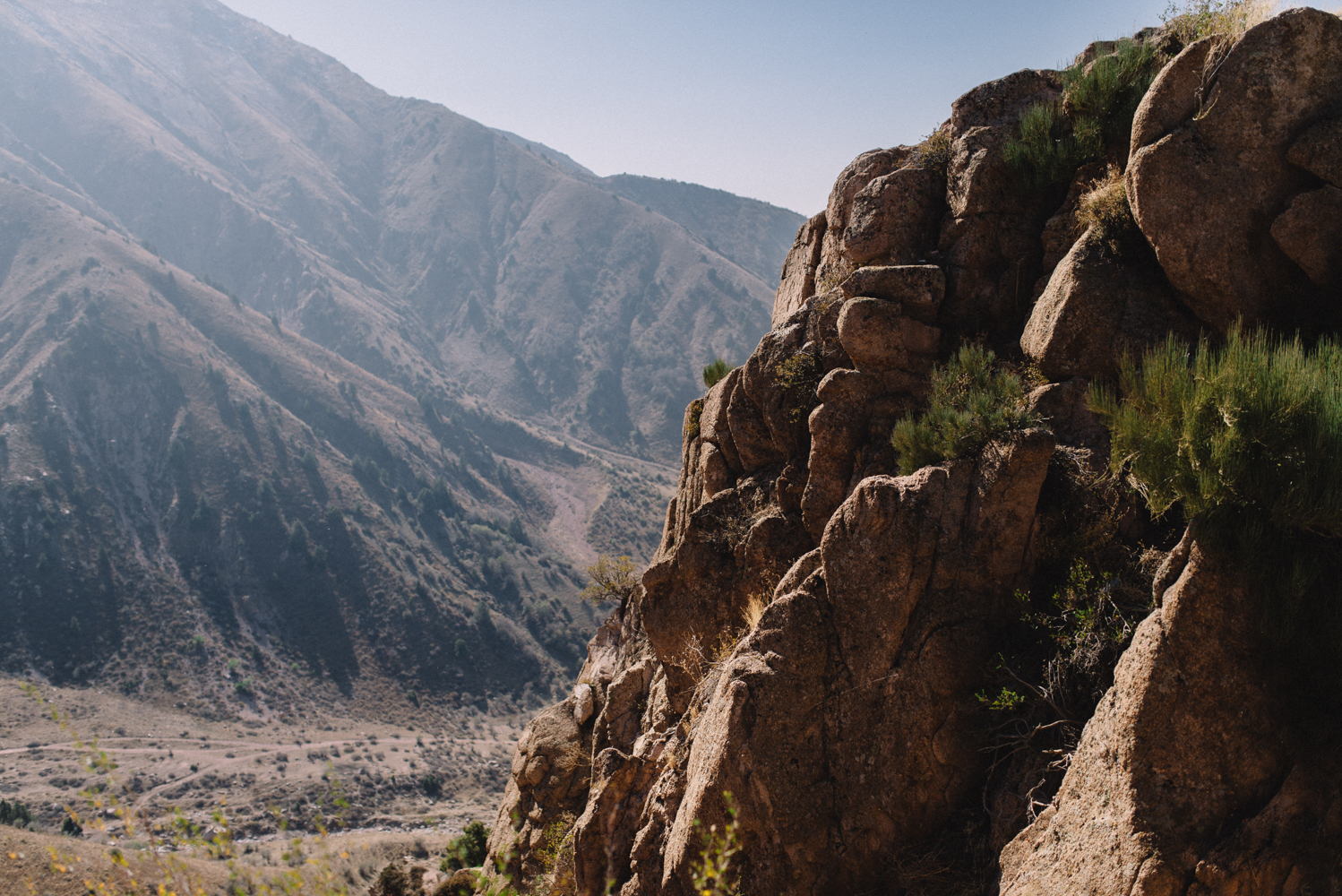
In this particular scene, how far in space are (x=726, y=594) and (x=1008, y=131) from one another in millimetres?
7239

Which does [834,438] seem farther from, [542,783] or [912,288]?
[542,783]

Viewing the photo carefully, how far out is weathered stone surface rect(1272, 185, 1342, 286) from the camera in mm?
6590

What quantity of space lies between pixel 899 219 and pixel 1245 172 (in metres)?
4.31

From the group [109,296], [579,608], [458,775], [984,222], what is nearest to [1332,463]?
[984,222]

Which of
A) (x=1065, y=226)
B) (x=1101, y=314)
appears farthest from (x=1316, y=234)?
A: (x=1065, y=226)

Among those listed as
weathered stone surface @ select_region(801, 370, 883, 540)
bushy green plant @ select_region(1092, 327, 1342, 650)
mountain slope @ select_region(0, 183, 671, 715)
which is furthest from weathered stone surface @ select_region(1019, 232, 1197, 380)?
mountain slope @ select_region(0, 183, 671, 715)

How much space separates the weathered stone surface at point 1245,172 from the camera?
22.8 feet

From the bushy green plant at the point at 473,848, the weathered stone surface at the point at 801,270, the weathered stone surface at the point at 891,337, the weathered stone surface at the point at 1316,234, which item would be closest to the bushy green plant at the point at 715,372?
the weathered stone surface at the point at 801,270

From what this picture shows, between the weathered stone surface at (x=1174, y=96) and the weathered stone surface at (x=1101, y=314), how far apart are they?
110cm

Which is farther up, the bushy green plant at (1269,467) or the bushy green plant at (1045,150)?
A: the bushy green plant at (1045,150)

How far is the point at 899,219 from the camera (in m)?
10.8

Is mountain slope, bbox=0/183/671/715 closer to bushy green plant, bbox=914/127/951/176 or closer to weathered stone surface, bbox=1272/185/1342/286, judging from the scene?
bushy green plant, bbox=914/127/951/176

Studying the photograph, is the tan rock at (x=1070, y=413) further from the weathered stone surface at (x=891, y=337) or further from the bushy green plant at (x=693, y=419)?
the bushy green plant at (x=693, y=419)

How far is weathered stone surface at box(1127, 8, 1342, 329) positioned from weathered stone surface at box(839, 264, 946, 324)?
8.45ft
